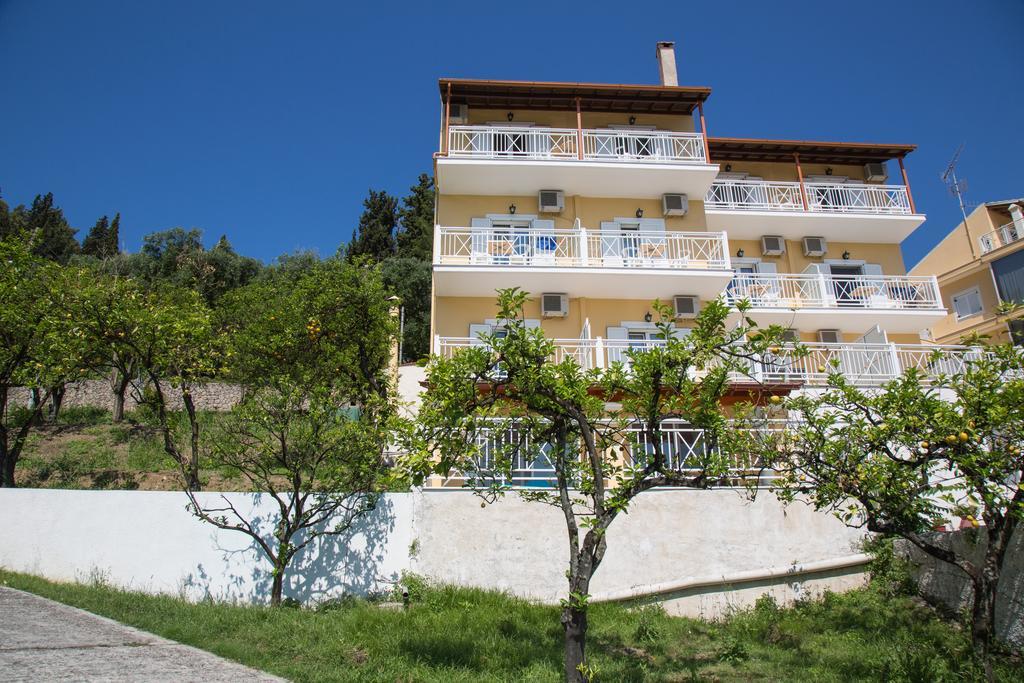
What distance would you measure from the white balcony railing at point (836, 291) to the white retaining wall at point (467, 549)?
890cm

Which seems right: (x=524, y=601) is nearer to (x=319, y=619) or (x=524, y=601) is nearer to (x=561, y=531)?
(x=561, y=531)

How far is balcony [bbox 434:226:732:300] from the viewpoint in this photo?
1599cm

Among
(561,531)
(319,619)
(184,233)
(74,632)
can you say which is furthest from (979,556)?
(184,233)

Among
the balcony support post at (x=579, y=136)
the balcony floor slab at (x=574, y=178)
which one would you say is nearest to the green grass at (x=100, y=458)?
the balcony floor slab at (x=574, y=178)

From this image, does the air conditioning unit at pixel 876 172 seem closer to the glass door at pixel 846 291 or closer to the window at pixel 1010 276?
the glass door at pixel 846 291

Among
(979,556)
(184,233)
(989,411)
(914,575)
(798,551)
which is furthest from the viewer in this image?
(184,233)

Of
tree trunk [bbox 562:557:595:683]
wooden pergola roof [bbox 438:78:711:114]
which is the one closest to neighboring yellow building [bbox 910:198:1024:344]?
wooden pergola roof [bbox 438:78:711:114]

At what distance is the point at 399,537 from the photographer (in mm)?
10297

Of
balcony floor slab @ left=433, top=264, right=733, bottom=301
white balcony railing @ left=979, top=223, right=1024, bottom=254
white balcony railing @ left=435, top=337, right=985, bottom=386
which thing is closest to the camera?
white balcony railing @ left=435, top=337, right=985, bottom=386

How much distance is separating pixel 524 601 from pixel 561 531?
1.32 meters

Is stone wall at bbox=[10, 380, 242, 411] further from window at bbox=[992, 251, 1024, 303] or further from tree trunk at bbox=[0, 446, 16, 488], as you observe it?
window at bbox=[992, 251, 1024, 303]

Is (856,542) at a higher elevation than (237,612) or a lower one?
higher

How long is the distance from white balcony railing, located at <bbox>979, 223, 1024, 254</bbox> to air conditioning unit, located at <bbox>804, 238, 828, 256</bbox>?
11.7 metres

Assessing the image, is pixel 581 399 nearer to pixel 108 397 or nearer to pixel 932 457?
pixel 932 457
